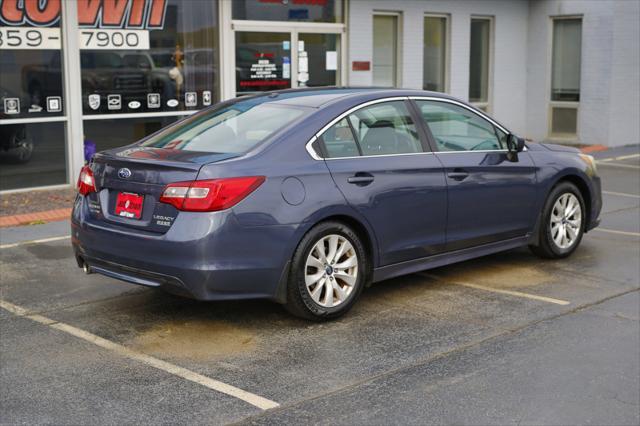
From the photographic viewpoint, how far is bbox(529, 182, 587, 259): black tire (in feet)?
25.6

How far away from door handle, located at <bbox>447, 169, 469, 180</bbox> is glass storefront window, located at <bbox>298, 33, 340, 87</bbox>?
797 centimetres

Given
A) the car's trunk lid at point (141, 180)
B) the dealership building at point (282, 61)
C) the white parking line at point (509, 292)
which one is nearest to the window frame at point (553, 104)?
the dealership building at point (282, 61)

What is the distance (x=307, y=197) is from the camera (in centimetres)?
593

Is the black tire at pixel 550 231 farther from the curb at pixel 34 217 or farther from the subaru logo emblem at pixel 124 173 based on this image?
the curb at pixel 34 217

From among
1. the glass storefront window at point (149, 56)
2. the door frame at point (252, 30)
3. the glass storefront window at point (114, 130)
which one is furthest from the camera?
the door frame at point (252, 30)

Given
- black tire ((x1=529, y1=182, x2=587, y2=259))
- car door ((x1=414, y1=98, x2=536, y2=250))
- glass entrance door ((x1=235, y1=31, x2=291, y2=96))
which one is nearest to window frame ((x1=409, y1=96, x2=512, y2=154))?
car door ((x1=414, y1=98, x2=536, y2=250))

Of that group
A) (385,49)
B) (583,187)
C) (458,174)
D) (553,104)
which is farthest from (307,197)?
(553,104)

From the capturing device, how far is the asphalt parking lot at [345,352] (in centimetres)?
466

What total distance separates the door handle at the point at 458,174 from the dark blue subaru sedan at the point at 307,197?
0.01 meters

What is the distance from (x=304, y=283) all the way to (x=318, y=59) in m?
9.61

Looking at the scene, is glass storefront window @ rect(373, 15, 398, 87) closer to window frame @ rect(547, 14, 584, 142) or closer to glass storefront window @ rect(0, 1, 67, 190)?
window frame @ rect(547, 14, 584, 142)

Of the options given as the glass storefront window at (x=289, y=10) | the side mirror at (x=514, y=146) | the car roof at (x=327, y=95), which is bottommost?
the side mirror at (x=514, y=146)

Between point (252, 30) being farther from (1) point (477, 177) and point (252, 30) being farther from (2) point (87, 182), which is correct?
(2) point (87, 182)

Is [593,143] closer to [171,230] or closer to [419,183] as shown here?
[419,183]
